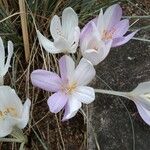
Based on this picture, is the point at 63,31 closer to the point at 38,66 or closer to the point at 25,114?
the point at 25,114

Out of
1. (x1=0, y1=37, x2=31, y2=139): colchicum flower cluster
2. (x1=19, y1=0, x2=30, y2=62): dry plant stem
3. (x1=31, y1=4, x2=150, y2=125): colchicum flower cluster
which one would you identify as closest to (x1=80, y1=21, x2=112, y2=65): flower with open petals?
(x1=31, y1=4, x2=150, y2=125): colchicum flower cluster

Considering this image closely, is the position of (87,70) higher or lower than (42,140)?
higher

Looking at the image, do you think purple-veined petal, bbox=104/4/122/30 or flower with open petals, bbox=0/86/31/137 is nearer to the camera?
flower with open petals, bbox=0/86/31/137

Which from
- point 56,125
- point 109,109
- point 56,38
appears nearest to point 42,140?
point 56,125

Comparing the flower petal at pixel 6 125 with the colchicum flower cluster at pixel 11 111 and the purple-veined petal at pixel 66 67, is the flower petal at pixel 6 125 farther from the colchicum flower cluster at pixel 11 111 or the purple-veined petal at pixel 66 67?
the purple-veined petal at pixel 66 67

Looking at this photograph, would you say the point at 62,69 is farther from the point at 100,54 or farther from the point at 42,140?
the point at 42,140

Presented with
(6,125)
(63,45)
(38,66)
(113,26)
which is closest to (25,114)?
(6,125)

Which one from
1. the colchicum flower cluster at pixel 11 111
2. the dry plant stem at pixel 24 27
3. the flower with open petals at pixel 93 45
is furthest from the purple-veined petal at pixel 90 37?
the dry plant stem at pixel 24 27

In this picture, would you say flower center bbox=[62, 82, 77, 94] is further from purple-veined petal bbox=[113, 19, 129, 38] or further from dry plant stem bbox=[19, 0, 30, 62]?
dry plant stem bbox=[19, 0, 30, 62]
